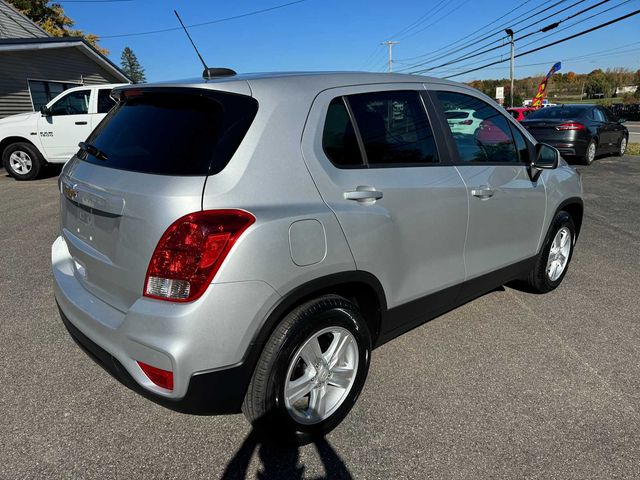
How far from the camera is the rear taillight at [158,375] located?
1928 mm

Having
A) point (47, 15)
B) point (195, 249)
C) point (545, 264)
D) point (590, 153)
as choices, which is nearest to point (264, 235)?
point (195, 249)

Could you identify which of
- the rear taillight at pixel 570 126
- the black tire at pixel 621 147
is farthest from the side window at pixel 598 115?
the black tire at pixel 621 147

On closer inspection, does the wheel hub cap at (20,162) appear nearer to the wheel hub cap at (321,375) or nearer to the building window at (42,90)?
the building window at (42,90)

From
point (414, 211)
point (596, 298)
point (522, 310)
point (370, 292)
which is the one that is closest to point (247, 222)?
point (370, 292)

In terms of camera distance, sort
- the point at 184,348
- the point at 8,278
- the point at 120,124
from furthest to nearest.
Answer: the point at 8,278 → the point at 120,124 → the point at 184,348

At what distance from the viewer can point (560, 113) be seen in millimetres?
12711

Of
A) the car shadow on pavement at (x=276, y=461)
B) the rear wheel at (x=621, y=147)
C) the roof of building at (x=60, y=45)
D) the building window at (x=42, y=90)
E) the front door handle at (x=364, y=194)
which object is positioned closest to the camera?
the car shadow on pavement at (x=276, y=461)

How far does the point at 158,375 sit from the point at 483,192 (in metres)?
2.16

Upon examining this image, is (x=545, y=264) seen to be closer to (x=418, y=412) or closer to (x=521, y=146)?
(x=521, y=146)

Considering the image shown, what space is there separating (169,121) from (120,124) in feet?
1.45

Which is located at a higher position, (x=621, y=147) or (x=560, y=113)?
(x=560, y=113)

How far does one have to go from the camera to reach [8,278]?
176 inches

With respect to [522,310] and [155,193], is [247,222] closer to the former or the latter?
[155,193]

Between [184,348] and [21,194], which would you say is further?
[21,194]
